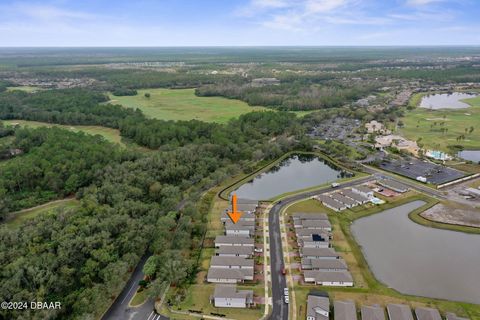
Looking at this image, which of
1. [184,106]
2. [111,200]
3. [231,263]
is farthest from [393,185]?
[184,106]

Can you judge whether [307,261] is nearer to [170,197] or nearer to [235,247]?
[235,247]

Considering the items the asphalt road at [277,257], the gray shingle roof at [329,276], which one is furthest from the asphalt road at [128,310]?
the gray shingle roof at [329,276]

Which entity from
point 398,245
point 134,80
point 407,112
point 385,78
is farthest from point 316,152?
point 385,78

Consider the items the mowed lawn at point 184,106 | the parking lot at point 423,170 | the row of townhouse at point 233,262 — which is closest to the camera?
the row of townhouse at point 233,262

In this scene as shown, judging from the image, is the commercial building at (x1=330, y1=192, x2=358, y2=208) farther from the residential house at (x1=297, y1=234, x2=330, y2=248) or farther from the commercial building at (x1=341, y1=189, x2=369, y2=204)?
the residential house at (x1=297, y1=234, x2=330, y2=248)

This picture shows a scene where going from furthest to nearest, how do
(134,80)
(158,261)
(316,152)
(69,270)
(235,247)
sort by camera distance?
(134,80), (316,152), (235,247), (158,261), (69,270)

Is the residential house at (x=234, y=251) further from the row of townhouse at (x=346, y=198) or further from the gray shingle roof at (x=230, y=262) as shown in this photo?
the row of townhouse at (x=346, y=198)

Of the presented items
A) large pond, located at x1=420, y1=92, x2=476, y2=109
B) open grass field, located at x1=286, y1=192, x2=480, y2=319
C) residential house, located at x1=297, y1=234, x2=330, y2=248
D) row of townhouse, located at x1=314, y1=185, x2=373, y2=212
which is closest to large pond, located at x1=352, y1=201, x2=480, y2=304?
open grass field, located at x1=286, y1=192, x2=480, y2=319
